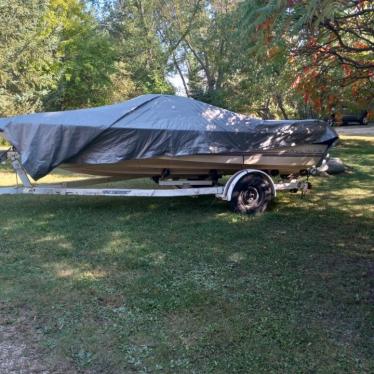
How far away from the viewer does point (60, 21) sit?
1892 cm

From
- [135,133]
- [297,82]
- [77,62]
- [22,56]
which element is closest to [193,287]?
[135,133]

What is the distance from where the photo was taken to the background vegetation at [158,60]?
6410mm

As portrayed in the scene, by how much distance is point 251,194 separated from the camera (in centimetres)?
775

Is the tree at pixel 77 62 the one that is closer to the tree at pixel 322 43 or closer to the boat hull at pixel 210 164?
the boat hull at pixel 210 164

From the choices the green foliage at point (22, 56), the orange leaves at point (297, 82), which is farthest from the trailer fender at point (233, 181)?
the green foliage at point (22, 56)

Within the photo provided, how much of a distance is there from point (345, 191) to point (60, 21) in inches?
563

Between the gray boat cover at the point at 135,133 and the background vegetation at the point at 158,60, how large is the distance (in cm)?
104

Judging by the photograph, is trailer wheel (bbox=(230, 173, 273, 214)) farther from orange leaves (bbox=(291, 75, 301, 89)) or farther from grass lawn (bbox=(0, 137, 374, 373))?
orange leaves (bbox=(291, 75, 301, 89))

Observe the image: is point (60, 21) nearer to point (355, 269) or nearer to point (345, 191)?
point (345, 191)

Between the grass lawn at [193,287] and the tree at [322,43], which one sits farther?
the tree at [322,43]

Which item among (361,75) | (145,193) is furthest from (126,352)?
(361,75)

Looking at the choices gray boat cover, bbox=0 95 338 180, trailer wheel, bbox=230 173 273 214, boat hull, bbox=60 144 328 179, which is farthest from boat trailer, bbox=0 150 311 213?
gray boat cover, bbox=0 95 338 180

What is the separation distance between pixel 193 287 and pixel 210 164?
11.1ft

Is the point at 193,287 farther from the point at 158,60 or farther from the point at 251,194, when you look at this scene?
the point at 158,60
